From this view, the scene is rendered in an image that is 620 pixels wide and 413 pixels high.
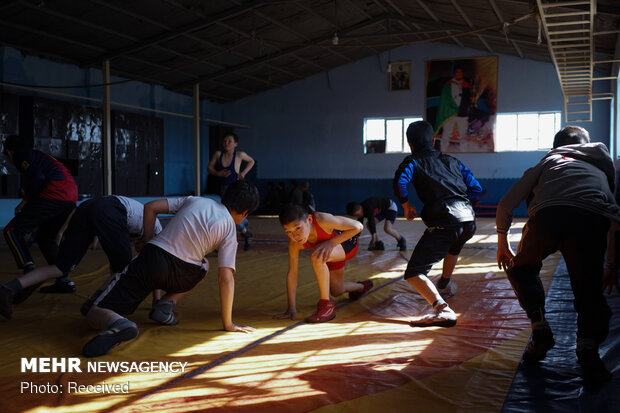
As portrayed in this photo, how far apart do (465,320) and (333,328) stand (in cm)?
93

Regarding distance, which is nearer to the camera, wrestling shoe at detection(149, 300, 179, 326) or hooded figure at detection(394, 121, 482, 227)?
wrestling shoe at detection(149, 300, 179, 326)

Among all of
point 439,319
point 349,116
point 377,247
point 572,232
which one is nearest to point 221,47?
point 349,116

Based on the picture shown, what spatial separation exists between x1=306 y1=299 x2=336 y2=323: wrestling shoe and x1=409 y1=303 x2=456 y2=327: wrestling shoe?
0.55 m

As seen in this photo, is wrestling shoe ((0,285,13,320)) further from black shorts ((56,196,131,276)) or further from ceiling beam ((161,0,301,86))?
ceiling beam ((161,0,301,86))

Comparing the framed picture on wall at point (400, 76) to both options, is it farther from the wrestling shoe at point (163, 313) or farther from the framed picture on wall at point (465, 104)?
the wrestling shoe at point (163, 313)

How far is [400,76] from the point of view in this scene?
18125 millimetres

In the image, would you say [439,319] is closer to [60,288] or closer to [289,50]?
[60,288]

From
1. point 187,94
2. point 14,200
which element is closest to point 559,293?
point 14,200

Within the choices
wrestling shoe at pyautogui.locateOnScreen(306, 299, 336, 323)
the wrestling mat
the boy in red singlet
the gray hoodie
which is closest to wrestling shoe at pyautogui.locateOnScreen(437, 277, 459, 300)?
the wrestling mat

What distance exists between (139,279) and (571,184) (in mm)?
2370

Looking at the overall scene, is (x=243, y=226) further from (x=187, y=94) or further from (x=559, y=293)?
(x=187, y=94)

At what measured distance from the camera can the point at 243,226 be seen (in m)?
7.80

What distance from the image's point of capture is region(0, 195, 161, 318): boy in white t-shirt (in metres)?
3.73

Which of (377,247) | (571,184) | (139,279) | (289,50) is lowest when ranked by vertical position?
(377,247)
